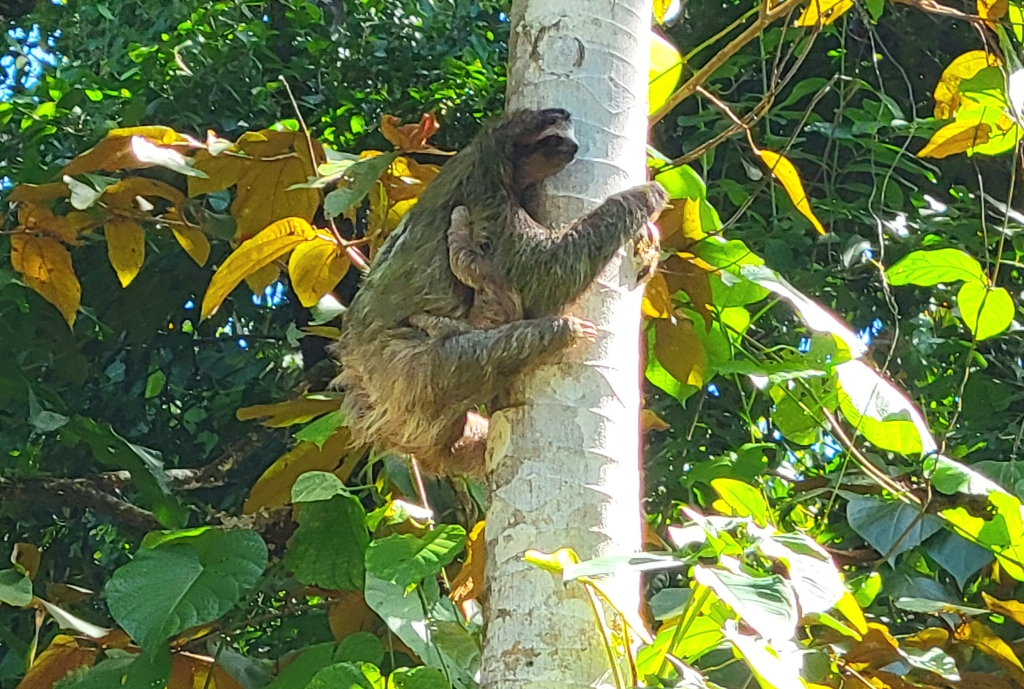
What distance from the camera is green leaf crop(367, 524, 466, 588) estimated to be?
4.59 ft

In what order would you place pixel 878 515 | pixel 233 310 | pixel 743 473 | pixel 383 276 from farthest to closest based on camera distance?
pixel 233 310 < pixel 743 473 < pixel 878 515 < pixel 383 276

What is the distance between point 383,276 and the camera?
5.34 feet

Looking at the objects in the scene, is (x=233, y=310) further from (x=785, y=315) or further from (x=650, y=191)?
(x=650, y=191)

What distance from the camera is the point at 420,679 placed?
1308 mm

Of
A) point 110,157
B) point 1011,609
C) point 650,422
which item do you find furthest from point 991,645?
point 110,157

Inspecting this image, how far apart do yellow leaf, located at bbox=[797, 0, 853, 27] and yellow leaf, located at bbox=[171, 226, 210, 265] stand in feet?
3.67

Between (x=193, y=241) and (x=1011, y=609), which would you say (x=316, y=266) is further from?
(x=1011, y=609)

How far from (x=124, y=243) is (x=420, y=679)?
1038 mm

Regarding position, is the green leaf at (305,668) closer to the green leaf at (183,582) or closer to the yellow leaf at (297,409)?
the green leaf at (183,582)

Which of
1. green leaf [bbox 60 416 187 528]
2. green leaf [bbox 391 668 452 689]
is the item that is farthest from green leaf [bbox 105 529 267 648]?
green leaf [bbox 60 416 187 528]

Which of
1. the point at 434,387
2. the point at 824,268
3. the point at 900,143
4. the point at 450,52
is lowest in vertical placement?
the point at 434,387

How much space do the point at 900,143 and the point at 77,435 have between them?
1.99m

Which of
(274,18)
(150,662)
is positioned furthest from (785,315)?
(150,662)

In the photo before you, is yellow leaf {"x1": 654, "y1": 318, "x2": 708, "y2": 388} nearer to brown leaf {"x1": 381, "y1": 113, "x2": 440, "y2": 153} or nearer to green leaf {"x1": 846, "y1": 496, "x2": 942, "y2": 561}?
green leaf {"x1": 846, "y1": 496, "x2": 942, "y2": 561}
